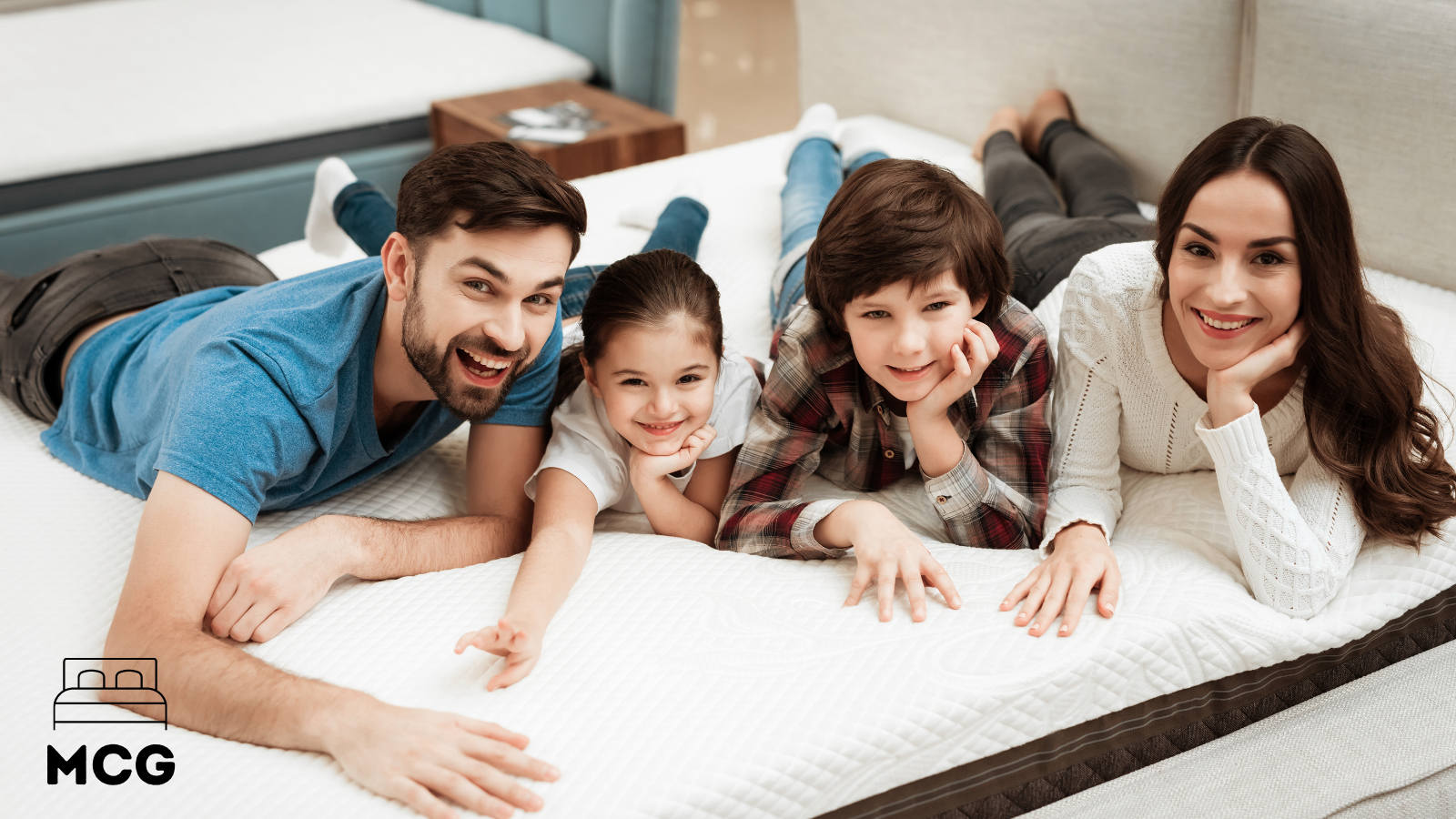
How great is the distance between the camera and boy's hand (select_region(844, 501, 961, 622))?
1112mm

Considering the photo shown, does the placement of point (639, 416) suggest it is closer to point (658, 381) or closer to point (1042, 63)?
point (658, 381)

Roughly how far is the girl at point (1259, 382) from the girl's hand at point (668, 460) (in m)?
0.37

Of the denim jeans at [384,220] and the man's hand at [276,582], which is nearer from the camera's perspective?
the man's hand at [276,582]

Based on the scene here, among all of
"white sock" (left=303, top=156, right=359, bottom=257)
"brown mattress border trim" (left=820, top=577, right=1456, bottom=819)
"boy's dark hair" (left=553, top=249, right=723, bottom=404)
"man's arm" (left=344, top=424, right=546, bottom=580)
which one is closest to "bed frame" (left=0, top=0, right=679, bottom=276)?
"white sock" (left=303, top=156, right=359, bottom=257)

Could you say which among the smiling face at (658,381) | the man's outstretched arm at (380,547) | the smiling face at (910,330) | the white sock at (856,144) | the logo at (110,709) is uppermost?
the white sock at (856,144)

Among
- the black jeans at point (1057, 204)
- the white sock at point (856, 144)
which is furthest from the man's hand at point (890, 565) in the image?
the white sock at point (856, 144)

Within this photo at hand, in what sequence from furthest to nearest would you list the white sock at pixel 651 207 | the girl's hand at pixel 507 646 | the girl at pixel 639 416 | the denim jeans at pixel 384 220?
1. the white sock at pixel 651 207
2. the denim jeans at pixel 384 220
3. the girl at pixel 639 416
4. the girl's hand at pixel 507 646

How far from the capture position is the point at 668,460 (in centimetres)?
126

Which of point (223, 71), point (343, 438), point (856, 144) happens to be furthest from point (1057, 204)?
point (223, 71)

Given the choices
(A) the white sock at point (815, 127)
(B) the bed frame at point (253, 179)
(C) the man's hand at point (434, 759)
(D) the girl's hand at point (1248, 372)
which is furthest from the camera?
(B) the bed frame at point (253, 179)

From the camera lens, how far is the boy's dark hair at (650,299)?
1.25 m

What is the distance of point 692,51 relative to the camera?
16.1ft

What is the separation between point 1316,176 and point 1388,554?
407 mm

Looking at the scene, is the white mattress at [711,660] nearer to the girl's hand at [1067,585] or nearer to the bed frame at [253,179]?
the girl's hand at [1067,585]
